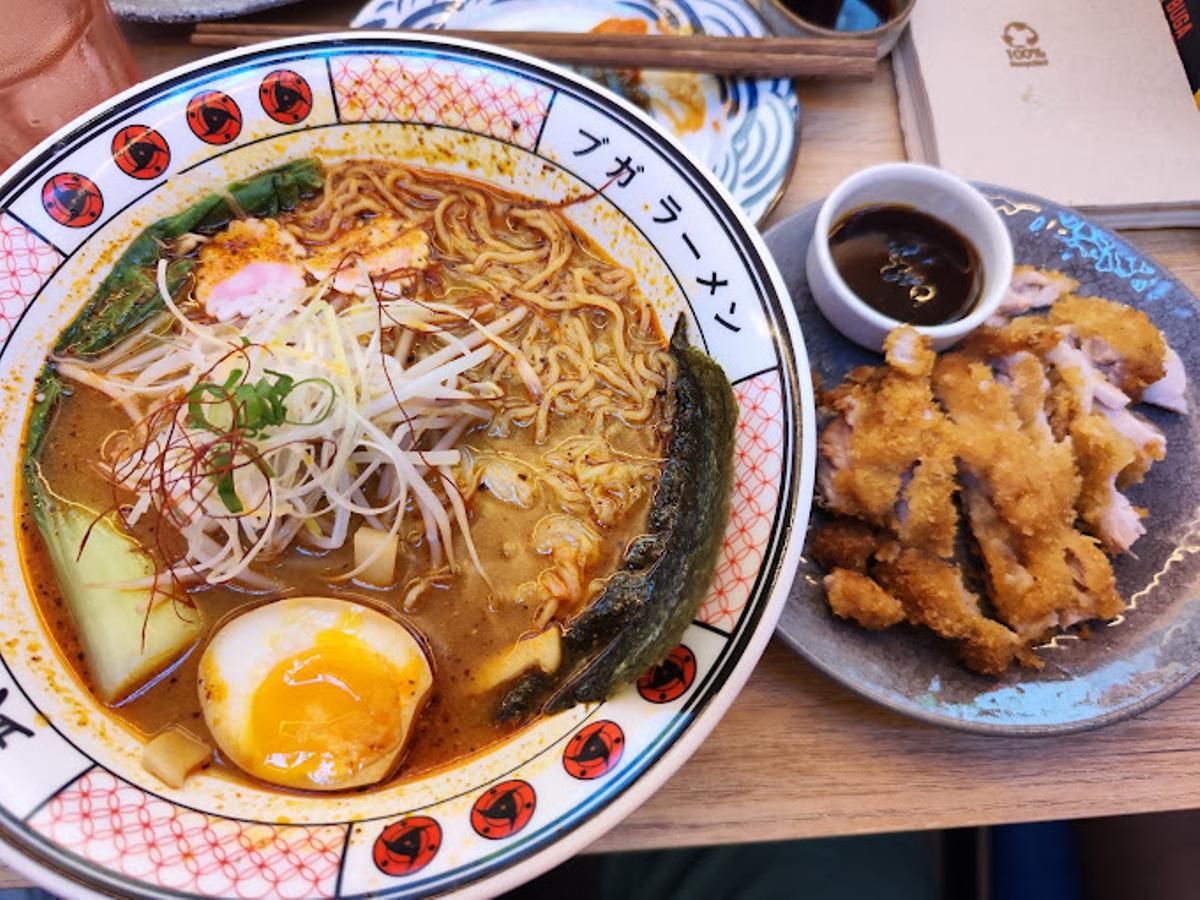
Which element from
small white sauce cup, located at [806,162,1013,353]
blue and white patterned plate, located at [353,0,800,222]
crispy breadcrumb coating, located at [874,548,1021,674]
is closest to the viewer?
crispy breadcrumb coating, located at [874,548,1021,674]

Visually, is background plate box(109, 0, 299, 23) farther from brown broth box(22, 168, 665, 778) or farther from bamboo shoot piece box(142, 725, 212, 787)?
bamboo shoot piece box(142, 725, 212, 787)

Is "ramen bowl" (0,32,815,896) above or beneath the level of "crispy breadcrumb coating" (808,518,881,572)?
above

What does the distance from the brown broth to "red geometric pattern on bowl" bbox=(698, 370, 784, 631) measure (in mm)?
256

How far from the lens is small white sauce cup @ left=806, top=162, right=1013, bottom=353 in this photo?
5.80 ft

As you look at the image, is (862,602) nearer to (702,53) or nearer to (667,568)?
(667,568)

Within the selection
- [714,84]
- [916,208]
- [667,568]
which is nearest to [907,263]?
[916,208]

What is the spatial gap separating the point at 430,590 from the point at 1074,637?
4.06 ft

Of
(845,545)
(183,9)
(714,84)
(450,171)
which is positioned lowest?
(845,545)

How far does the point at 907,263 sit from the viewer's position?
1.90 metres

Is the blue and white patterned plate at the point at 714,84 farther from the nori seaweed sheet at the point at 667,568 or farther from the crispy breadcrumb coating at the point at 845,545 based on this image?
the crispy breadcrumb coating at the point at 845,545

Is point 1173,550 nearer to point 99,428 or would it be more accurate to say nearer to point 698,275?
point 698,275

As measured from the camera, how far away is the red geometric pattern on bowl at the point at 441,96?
1613mm

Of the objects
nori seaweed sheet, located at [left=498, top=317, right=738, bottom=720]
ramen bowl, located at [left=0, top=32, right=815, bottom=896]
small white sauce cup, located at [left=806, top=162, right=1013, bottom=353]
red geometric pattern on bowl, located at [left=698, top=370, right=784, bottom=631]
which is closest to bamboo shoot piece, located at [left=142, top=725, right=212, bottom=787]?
ramen bowl, located at [left=0, top=32, right=815, bottom=896]

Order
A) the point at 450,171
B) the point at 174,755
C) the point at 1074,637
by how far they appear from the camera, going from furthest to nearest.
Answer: the point at 450,171 < the point at 1074,637 < the point at 174,755
